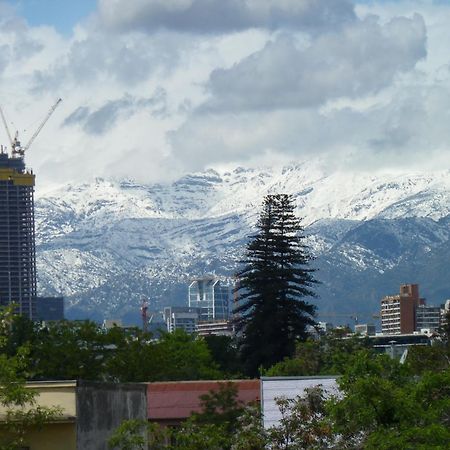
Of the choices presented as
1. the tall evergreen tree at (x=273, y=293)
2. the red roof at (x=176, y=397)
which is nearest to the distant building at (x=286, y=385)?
the red roof at (x=176, y=397)

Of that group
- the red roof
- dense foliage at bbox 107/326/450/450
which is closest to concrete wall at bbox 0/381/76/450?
dense foliage at bbox 107/326/450/450

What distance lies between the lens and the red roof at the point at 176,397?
84.0 meters

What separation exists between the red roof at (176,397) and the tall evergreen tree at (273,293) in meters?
33.2

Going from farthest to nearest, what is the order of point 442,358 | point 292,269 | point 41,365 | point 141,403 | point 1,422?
point 292,269, point 41,365, point 442,358, point 141,403, point 1,422

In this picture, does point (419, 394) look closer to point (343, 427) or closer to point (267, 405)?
point (343, 427)

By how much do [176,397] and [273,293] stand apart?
42.8m

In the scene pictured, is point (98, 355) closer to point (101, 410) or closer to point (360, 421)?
point (101, 410)

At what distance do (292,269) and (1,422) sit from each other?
294ft

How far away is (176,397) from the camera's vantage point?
8569 cm

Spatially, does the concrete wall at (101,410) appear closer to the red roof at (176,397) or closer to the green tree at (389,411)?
the green tree at (389,411)

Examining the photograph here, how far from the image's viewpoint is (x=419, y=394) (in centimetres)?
4022

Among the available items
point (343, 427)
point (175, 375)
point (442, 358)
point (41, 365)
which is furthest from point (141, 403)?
point (175, 375)

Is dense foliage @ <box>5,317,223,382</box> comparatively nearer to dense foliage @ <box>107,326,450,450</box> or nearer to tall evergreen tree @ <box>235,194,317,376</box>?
tall evergreen tree @ <box>235,194,317,376</box>

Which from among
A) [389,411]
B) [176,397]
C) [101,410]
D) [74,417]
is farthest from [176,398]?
[389,411]
